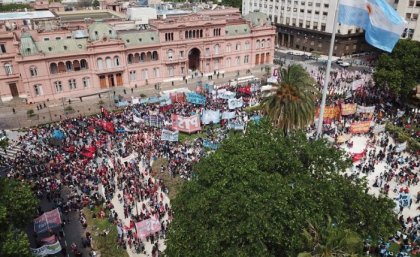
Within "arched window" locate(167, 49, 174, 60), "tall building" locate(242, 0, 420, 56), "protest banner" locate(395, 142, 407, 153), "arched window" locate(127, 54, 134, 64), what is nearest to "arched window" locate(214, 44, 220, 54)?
"arched window" locate(167, 49, 174, 60)

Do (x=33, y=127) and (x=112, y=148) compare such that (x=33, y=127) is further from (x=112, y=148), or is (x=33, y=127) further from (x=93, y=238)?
(x=93, y=238)

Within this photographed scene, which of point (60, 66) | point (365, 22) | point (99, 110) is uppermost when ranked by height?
point (365, 22)

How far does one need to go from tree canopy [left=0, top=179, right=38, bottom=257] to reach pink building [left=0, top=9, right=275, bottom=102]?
44.5 m

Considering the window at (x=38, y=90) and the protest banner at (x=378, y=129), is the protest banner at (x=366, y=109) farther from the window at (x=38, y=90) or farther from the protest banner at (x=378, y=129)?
the window at (x=38, y=90)

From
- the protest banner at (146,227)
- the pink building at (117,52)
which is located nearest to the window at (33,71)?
the pink building at (117,52)

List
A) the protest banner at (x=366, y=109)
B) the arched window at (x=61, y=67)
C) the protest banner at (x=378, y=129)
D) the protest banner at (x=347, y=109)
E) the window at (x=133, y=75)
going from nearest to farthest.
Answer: the protest banner at (x=378, y=129), the protest banner at (x=347, y=109), the protest banner at (x=366, y=109), the arched window at (x=61, y=67), the window at (x=133, y=75)

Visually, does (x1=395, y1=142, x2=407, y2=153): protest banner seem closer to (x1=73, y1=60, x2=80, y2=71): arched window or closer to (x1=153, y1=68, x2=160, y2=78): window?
(x1=153, y1=68, x2=160, y2=78): window

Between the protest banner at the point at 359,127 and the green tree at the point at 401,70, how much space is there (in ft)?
47.1

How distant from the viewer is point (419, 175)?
43938 mm

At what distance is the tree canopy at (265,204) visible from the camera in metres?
22.0

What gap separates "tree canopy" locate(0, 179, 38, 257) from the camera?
78.7 feet

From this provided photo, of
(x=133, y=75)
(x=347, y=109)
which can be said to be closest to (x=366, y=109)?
(x=347, y=109)

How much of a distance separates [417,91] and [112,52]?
57142mm

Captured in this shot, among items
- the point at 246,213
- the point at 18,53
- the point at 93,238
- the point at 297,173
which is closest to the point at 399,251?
the point at 297,173
